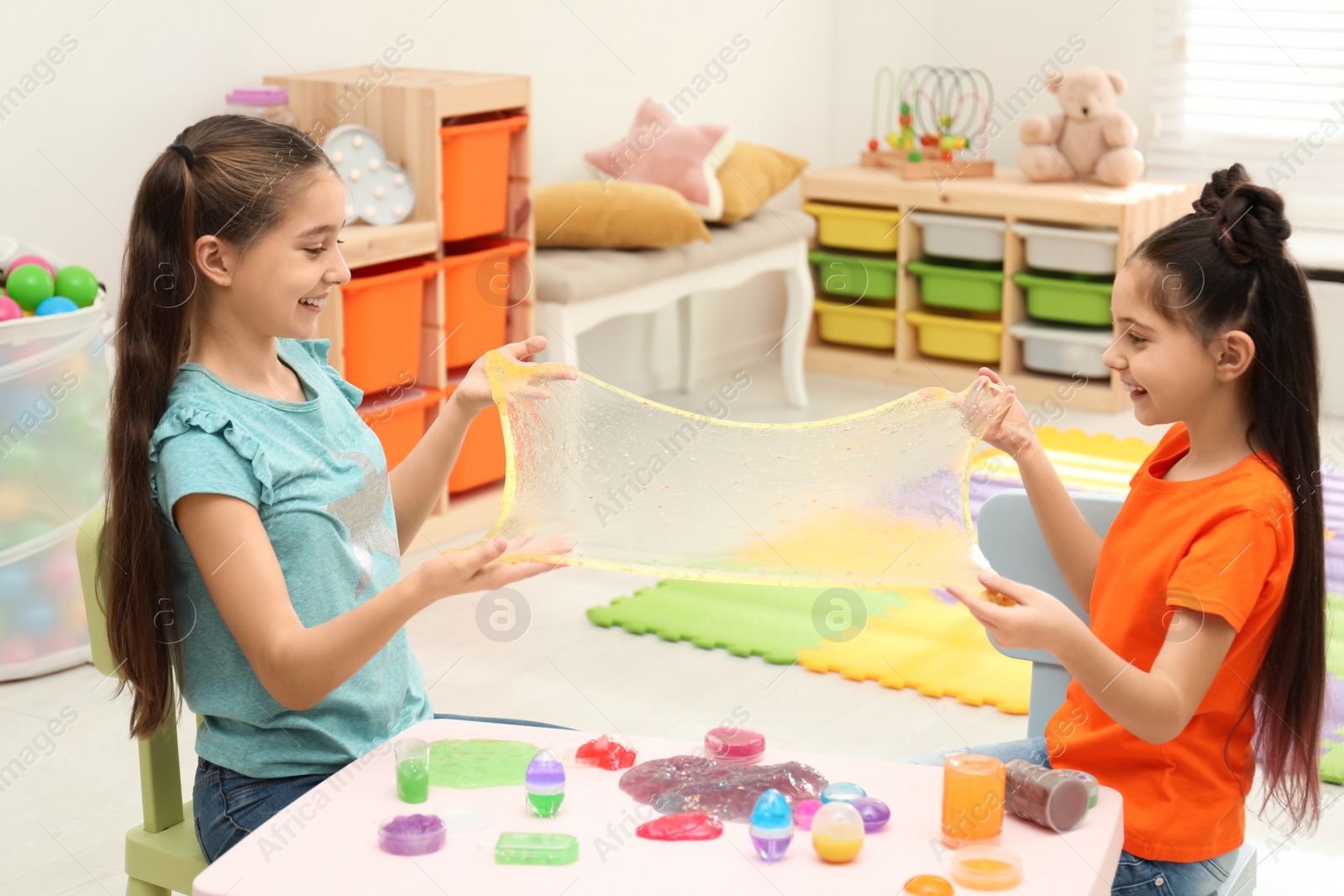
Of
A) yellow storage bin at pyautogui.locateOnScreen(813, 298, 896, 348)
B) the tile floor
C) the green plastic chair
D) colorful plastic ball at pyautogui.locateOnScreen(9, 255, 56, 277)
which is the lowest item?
the tile floor

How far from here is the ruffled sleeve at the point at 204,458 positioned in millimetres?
1257

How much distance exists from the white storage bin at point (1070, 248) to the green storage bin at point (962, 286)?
0.15 metres

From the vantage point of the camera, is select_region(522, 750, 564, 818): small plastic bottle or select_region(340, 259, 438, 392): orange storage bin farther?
select_region(340, 259, 438, 392): orange storage bin

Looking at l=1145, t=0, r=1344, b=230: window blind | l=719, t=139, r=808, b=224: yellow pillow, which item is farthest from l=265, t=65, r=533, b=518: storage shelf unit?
l=1145, t=0, r=1344, b=230: window blind

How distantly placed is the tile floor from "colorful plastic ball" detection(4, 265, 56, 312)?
72 cm

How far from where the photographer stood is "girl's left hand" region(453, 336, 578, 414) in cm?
147

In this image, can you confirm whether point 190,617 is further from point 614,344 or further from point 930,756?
point 614,344

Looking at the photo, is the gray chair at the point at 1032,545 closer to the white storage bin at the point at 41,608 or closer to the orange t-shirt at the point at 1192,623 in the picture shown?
the orange t-shirt at the point at 1192,623

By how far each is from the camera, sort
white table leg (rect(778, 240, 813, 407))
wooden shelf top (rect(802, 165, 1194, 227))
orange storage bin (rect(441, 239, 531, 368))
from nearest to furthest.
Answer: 1. orange storage bin (rect(441, 239, 531, 368))
2. wooden shelf top (rect(802, 165, 1194, 227))
3. white table leg (rect(778, 240, 813, 407))

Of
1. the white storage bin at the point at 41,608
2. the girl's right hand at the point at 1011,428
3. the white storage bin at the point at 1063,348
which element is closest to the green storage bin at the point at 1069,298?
the white storage bin at the point at 1063,348

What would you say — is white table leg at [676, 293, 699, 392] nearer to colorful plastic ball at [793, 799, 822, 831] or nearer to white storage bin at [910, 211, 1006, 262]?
white storage bin at [910, 211, 1006, 262]

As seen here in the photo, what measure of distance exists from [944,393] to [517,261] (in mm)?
2238

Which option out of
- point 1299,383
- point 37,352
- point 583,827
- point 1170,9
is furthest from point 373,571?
point 1170,9

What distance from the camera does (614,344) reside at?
452 cm
